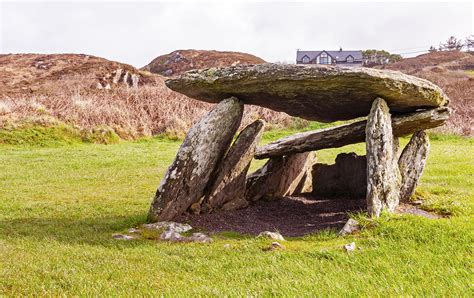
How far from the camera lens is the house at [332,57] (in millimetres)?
79188

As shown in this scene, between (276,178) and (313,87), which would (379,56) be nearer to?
(276,178)

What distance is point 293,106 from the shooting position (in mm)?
10641

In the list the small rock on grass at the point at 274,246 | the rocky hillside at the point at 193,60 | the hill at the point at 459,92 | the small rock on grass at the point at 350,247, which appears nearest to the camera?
the small rock on grass at the point at 350,247

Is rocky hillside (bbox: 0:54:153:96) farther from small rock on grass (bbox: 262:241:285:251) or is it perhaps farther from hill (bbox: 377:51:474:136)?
small rock on grass (bbox: 262:241:285:251)

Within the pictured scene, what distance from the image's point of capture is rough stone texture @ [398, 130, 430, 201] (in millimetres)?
10727

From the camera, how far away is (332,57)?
8019 centimetres

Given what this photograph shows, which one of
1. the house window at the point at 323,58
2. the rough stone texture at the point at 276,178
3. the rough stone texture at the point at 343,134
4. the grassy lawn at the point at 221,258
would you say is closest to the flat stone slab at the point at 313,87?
the rough stone texture at the point at 343,134

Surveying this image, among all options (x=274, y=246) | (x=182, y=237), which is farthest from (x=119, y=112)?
(x=274, y=246)

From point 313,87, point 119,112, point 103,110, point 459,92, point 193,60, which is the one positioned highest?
point 193,60

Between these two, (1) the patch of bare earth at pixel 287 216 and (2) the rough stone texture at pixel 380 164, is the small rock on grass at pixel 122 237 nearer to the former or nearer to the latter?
(1) the patch of bare earth at pixel 287 216

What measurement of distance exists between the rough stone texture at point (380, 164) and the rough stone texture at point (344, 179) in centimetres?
245

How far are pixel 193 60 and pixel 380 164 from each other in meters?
53.9

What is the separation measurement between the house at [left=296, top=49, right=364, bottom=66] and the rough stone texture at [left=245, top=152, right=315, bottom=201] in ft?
224

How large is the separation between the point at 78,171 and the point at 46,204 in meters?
5.14
